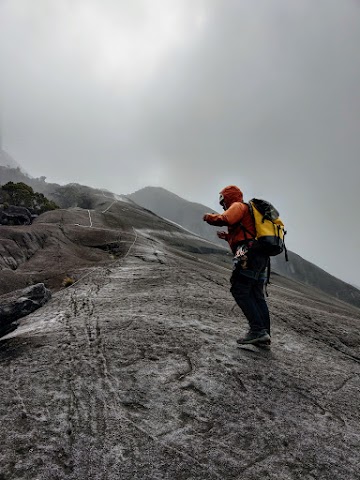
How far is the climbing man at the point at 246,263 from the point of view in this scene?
8.00 metres

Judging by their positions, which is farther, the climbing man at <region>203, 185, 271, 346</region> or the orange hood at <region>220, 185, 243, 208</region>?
the orange hood at <region>220, 185, 243, 208</region>

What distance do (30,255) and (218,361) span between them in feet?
52.8

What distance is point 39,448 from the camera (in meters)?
5.42

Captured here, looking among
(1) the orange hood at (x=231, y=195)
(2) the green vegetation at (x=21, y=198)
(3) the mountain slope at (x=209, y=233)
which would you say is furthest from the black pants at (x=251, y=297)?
(3) the mountain slope at (x=209, y=233)

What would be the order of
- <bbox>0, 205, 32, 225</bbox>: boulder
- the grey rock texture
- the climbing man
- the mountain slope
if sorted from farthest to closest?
the mountain slope, <bbox>0, 205, 32, 225</bbox>: boulder, the climbing man, the grey rock texture

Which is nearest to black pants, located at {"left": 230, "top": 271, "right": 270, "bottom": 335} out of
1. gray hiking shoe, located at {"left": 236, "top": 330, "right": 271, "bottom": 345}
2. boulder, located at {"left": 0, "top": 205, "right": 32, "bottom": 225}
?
gray hiking shoe, located at {"left": 236, "top": 330, "right": 271, "bottom": 345}

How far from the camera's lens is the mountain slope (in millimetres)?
73688

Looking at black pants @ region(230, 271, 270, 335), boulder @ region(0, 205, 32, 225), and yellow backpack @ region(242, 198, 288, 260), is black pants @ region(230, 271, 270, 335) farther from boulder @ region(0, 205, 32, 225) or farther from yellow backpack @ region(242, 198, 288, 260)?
boulder @ region(0, 205, 32, 225)

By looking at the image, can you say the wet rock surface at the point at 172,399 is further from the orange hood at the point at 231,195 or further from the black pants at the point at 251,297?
the orange hood at the point at 231,195

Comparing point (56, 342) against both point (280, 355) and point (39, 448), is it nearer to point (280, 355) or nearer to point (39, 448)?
point (39, 448)

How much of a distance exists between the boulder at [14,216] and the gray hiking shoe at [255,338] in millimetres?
25155

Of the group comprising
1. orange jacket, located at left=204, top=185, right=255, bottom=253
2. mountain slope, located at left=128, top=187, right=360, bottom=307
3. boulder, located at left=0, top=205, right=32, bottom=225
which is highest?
mountain slope, located at left=128, top=187, right=360, bottom=307

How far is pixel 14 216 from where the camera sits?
29.6 m

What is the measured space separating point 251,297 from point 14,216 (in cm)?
2623
